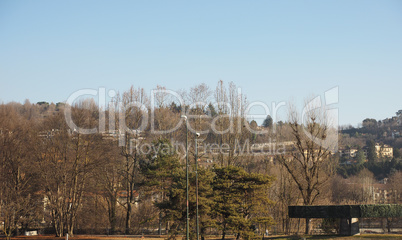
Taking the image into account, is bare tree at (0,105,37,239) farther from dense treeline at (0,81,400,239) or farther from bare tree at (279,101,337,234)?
bare tree at (279,101,337,234)

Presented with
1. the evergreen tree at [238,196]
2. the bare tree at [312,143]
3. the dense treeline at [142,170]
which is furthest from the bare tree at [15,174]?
the bare tree at [312,143]

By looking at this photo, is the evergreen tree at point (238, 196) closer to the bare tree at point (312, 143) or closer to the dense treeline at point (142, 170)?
the dense treeline at point (142, 170)

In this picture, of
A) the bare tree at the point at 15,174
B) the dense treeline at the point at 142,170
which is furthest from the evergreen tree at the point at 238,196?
the bare tree at the point at 15,174

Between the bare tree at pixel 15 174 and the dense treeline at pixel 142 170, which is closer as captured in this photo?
the dense treeline at pixel 142 170

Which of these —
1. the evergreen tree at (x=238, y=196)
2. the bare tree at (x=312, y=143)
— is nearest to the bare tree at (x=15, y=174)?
the evergreen tree at (x=238, y=196)

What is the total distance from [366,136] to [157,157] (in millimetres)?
164957

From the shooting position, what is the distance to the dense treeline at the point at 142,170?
1469 inches

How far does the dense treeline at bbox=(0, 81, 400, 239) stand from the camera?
122 ft

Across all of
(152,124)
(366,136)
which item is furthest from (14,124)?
(366,136)

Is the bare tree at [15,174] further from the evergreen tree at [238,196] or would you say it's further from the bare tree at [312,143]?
the bare tree at [312,143]

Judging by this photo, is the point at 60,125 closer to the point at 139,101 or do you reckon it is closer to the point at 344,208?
the point at 139,101

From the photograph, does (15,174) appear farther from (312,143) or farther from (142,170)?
(312,143)

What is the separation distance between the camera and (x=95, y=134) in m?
49.5

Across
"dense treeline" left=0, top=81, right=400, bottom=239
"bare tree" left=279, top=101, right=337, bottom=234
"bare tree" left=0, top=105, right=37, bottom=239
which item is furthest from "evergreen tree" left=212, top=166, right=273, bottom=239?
"bare tree" left=0, top=105, right=37, bottom=239
